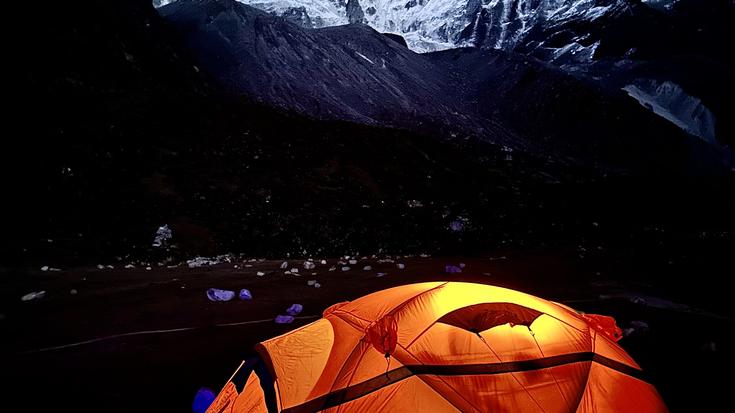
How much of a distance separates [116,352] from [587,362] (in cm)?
519

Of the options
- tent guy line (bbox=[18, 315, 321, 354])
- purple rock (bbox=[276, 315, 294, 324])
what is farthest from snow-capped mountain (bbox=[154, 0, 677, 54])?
tent guy line (bbox=[18, 315, 321, 354])

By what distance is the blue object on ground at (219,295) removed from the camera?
6301 mm

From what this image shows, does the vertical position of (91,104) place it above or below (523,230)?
above

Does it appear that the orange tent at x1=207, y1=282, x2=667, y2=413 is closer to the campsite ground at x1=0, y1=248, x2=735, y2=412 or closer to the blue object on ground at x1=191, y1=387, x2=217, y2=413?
the blue object on ground at x1=191, y1=387, x2=217, y2=413

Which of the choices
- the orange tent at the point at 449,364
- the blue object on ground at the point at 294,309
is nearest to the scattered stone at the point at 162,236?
the blue object on ground at the point at 294,309

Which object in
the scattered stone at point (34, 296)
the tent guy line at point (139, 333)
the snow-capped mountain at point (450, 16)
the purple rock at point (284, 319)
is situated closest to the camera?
the tent guy line at point (139, 333)

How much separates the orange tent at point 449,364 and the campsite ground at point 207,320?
110 cm

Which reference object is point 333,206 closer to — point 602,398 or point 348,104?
point 602,398

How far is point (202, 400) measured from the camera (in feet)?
11.7

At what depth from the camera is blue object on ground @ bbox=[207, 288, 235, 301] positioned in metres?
6.30

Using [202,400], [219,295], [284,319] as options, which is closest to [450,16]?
[219,295]

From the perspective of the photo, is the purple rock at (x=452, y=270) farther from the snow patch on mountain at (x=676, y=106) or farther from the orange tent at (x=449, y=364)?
the snow patch on mountain at (x=676, y=106)

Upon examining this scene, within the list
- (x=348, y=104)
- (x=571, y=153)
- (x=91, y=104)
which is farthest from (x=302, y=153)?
(x=571, y=153)

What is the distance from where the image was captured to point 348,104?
144 ft
